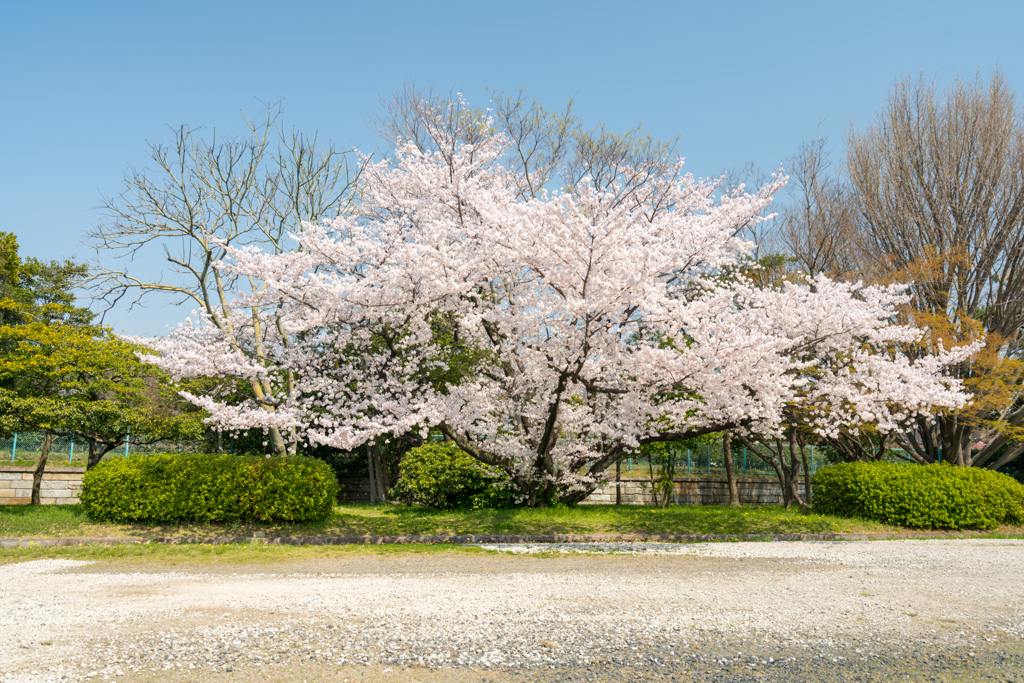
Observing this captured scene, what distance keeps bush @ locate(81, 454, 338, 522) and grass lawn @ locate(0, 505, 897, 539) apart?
0.21 m

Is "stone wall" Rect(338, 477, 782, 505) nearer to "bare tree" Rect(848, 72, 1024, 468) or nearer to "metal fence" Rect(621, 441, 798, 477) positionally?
"metal fence" Rect(621, 441, 798, 477)

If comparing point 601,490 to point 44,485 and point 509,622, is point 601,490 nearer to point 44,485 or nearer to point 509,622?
point 509,622

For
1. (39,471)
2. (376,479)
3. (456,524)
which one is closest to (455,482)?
(456,524)

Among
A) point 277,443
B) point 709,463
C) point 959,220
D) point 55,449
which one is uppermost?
point 959,220

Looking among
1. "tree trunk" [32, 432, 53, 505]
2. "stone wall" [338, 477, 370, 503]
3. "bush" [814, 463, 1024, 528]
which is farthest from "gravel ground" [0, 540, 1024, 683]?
"stone wall" [338, 477, 370, 503]

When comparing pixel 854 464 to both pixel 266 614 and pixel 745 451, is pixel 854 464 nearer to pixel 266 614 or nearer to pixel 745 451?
pixel 745 451

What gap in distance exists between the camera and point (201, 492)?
475 inches

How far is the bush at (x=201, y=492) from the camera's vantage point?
39.3 ft

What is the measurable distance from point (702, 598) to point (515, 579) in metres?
2.11

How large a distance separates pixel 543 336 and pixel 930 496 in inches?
342

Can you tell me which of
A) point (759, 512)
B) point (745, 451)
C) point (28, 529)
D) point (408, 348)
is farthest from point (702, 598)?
point (745, 451)

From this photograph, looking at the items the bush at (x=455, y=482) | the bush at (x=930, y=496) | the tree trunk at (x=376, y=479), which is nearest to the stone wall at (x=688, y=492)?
the tree trunk at (x=376, y=479)

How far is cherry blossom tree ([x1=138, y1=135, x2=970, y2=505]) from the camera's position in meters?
10.2

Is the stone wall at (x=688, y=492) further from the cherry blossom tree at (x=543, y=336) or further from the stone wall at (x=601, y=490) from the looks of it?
the cherry blossom tree at (x=543, y=336)
